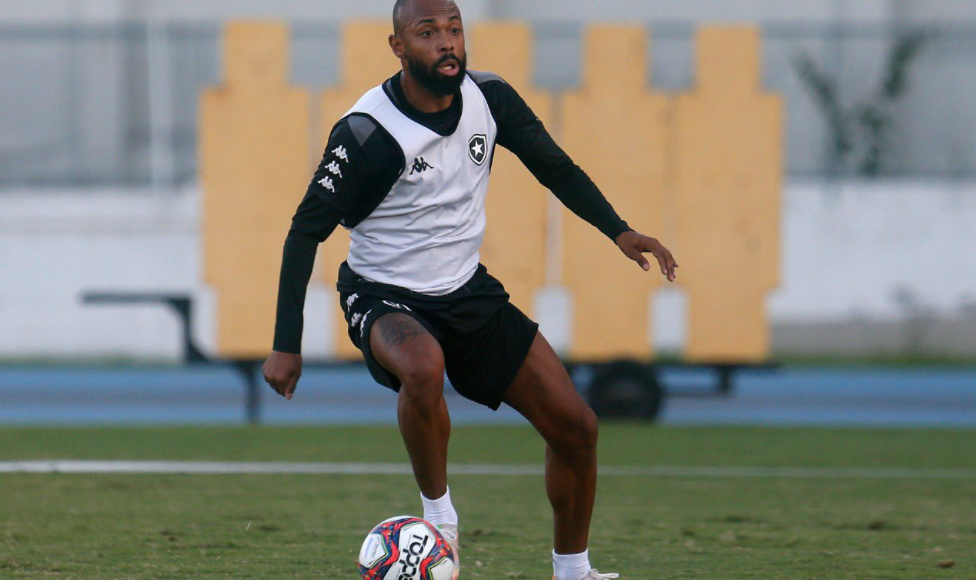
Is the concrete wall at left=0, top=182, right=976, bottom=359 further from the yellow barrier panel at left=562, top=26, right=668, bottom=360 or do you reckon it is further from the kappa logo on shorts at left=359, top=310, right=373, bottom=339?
the kappa logo on shorts at left=359, top=310, right=373, bottom=339

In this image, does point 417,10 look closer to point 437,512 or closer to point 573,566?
point 437,512

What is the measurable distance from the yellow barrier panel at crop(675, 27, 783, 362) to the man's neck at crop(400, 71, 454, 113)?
688 cm

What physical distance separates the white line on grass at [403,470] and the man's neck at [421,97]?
407 cm

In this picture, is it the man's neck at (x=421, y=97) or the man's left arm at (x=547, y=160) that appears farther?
the man's left arm at (x=547, y=160)

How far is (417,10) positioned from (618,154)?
6.76 metres

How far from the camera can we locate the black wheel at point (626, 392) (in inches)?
431

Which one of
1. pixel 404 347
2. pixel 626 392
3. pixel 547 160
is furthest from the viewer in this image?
pixel 626 392

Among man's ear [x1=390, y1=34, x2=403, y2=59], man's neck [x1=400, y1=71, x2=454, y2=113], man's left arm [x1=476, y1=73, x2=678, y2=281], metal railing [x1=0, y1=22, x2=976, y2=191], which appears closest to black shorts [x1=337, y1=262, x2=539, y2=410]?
man's left arm [x1=476, y1=73, x2=678, y2=281]

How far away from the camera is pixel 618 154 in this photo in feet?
→ 36.7

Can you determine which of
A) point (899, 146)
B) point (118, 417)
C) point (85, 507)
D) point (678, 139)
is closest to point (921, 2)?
point (899, 146)

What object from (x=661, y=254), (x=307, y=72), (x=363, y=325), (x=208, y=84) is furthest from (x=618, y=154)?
(x=208, y=84)

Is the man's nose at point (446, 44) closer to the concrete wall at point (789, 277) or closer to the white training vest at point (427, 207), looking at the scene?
the white training vest at point (427, 207)

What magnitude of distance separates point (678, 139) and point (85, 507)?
6.00m

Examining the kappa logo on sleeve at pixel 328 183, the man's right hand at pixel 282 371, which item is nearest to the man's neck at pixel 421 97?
the kappa logo on sleeve at pixel 328 183
